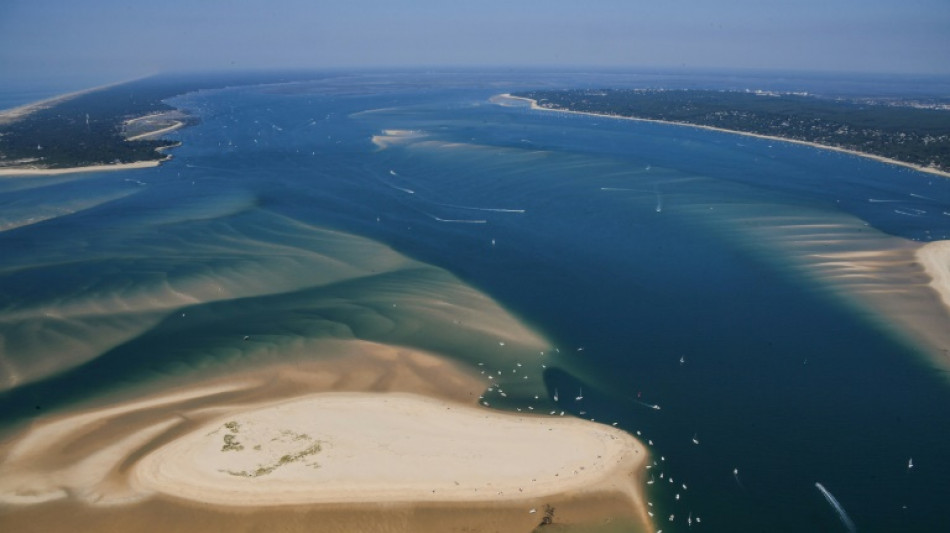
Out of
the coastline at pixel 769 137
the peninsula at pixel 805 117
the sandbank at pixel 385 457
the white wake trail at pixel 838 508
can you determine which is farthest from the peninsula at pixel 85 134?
the peninsula at pixel 805 117

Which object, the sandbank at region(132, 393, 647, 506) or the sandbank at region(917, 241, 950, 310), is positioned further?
the sandbank at region(917, 241, 950, 310)

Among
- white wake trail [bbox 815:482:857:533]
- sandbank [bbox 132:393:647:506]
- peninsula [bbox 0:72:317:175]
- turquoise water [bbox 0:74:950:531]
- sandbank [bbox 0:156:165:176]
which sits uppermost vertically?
peninsula [bbox 0:72:317:175]

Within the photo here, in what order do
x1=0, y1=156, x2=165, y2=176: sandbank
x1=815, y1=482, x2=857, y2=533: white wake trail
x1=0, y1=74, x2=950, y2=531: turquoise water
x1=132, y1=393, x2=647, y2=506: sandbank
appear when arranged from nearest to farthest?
x1=815, y1=482, x2=857, y2=533: white wake trail
x1=132, y1=393, x2=647, y2=506: sandbank
x1=0, y1=74, x2=950, y2=531: turquoise water
x1=0, y1=156, x2=165, y2=176: sandbank

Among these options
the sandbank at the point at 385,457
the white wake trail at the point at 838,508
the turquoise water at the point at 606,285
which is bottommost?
the white wake trail at the point at 838,508

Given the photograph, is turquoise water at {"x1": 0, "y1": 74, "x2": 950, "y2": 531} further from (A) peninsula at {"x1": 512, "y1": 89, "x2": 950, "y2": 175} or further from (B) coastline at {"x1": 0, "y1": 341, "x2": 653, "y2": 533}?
(A) peninsula at {"x1": 512, "y1": 89, "x2": 950, "y2": 175}

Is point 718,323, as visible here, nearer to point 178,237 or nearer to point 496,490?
point 496,490

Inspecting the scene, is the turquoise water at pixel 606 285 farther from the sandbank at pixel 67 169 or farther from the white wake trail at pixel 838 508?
the sandbank at pixel 67 169

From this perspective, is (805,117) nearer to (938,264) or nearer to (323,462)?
(938,264)

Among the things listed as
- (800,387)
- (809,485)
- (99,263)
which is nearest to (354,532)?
(809,485)

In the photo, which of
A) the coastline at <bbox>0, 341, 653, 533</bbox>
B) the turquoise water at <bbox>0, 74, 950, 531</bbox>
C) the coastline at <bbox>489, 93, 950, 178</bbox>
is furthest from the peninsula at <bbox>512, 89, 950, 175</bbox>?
the coastline at <bbox>0, 341, 653, 533</bbox>
